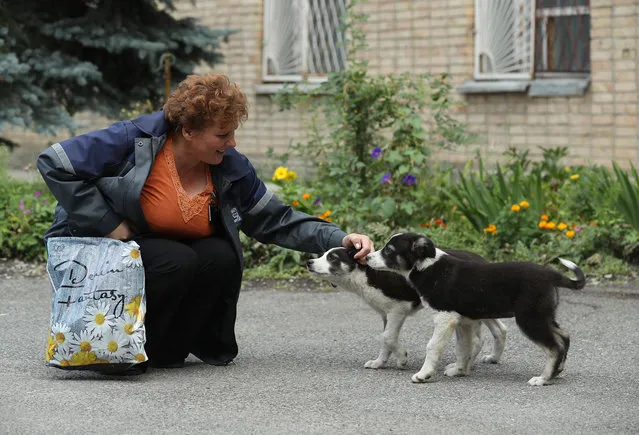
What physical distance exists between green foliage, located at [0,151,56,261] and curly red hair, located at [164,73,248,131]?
380 cm

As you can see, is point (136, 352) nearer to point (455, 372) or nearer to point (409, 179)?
point (455, 372)

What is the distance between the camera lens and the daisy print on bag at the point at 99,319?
4.94 metres

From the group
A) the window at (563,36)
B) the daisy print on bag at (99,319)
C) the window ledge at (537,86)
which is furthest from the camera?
the window at (563,36)

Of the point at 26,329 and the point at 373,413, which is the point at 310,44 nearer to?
the point at 26,329

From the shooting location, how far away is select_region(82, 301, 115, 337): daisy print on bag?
16.2 ft

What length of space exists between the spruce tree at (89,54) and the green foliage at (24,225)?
1.32 m

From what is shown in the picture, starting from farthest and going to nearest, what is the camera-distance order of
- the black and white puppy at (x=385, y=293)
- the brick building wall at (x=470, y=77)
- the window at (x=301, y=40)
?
the window at (x=301, y=40) → the brick building wall at (x=470, y=77) → the black and white puppy at (x=385, y=293)

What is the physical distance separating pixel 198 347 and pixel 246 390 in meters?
0.72

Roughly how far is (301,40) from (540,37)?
3.42m

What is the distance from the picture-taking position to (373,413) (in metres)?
4.50

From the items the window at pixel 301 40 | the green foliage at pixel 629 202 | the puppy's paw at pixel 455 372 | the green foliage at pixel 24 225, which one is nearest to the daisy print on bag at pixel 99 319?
the puppy's paw at pixel 455 372

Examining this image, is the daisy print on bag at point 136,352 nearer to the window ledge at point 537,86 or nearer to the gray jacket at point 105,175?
the gray jacket at point 105,175

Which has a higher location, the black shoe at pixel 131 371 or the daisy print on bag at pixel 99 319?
the daisy print on bag at pixel 99 319

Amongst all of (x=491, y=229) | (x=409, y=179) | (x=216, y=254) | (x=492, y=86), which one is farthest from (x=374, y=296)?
(x=492, y=86)
